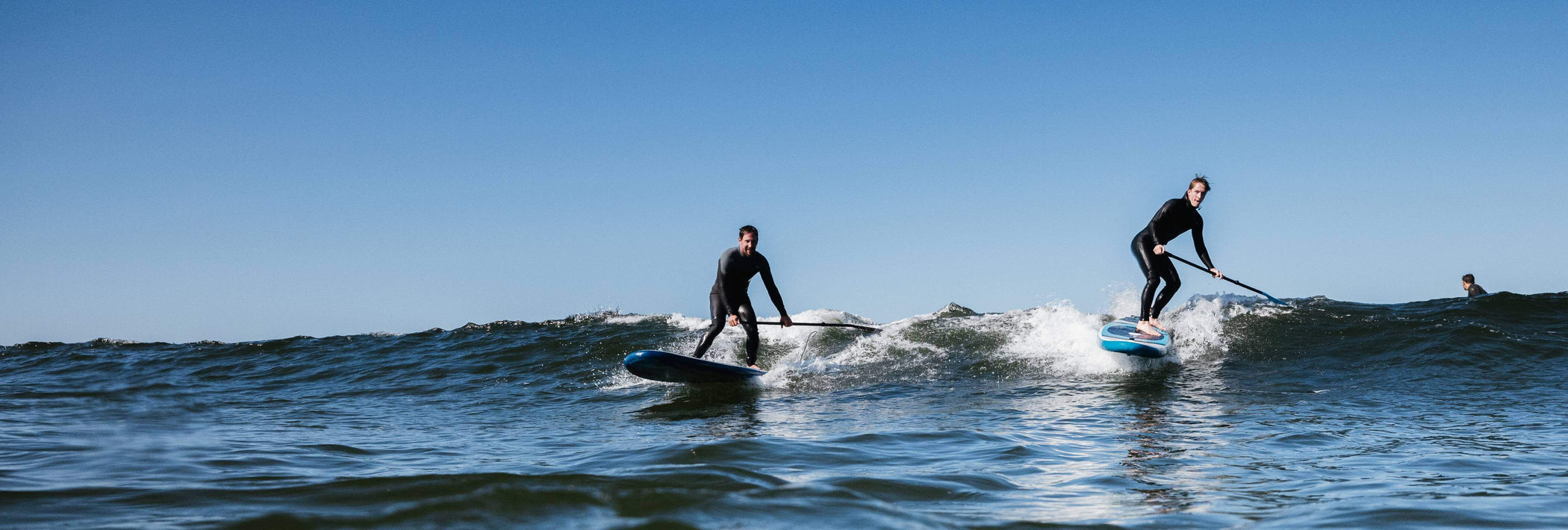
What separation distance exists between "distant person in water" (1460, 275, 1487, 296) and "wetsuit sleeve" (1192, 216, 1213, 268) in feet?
30.7

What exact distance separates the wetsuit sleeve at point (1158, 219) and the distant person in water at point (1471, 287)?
Result: 1019cm

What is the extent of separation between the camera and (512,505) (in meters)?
3.58

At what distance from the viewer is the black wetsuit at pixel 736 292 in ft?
30.6

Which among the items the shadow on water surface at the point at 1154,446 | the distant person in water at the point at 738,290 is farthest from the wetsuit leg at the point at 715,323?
the shadow on water surface at the point at 1154,446

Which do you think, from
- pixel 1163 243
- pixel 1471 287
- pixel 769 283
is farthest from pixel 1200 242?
pixel 1471 287

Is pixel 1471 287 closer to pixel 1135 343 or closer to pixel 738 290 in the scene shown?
pixel 1135 343

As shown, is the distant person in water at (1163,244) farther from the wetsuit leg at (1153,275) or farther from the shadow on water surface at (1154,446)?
the shadow on water surface at (1154,446)

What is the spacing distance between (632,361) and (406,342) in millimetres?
9558

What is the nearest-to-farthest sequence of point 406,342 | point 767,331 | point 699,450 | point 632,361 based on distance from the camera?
1. point 699,450
2. point 632,361
3. point 767,331
4. point 406,342

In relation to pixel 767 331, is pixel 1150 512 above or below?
below

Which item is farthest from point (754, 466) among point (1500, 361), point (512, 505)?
point (1500, 361)

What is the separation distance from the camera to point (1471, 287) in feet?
52.1

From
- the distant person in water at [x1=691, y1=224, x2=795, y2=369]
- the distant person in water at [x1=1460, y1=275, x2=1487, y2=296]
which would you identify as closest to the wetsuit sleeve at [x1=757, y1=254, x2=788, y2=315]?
the distant person in water at [x1=691, y1=224, x2=795, y2=369]

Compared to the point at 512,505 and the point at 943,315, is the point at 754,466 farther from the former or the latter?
the point at 943,315
